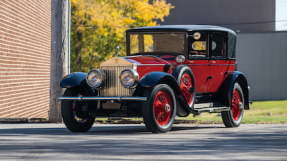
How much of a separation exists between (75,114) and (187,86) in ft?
7.50

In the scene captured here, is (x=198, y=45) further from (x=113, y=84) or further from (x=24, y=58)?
(x=24, y=58)

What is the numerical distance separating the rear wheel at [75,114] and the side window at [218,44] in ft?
10.6

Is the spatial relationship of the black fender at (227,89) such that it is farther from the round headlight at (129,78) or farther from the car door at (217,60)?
the round headlight at (129,78)

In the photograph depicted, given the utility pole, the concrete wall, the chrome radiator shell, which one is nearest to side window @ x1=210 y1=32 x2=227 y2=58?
the chrome radiator shell

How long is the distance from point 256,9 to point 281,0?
2.00 meters

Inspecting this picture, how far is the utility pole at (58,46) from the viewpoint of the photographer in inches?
688

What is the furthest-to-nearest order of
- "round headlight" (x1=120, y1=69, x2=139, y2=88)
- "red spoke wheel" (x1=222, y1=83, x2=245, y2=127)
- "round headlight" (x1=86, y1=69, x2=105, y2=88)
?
"red spoke wheel" (x1=222, y1=83, x2=245, y2=127) < "round headlight" (x1=86, y1=69, x2=105, y2=88) < "round headlight" (x1=120, y1=69, x2=139, y2=88)

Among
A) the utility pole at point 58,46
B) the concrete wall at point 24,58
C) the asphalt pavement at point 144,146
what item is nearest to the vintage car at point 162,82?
the asphalt pavement at point 144,146

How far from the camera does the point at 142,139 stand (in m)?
12.2

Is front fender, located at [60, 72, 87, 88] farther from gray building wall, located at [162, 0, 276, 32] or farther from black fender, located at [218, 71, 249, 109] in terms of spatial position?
gray building wall, located at [162, 0, 276, 32]

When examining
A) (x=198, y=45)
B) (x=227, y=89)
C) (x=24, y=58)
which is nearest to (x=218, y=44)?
(x=198, y=45)

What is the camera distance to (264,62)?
5356 cm

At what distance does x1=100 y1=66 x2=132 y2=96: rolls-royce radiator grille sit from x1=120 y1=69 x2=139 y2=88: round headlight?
0.88ft

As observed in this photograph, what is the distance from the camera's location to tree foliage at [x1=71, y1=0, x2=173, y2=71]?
119ft
